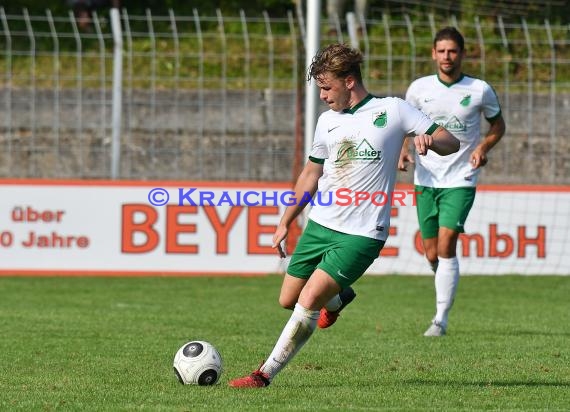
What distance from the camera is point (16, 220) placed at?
53.4ft

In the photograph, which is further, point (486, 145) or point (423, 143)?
point (486, 145)

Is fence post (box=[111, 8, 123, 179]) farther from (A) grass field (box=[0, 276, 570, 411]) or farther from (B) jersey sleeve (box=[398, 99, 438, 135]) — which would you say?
(B) jersey sleeve (box=[398, 99, 438, 135])

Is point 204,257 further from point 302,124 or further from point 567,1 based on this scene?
point 567,1

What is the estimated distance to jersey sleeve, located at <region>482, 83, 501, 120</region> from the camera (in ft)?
34.4

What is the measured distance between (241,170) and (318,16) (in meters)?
2.33

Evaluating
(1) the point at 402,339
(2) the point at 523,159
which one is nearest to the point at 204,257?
(2) the point at 523,159

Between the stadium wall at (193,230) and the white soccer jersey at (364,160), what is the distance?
29.1ft

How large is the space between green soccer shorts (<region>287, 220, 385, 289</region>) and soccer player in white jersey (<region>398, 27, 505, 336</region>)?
3.05m

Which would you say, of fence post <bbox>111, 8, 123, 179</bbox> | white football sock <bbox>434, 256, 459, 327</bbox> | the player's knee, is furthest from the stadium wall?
the player's knee

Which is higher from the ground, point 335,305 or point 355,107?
point 355,107

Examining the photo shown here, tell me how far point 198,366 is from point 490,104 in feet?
13.8

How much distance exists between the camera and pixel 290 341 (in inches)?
278

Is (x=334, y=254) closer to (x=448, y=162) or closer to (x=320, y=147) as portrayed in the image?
(x=320, y=147)

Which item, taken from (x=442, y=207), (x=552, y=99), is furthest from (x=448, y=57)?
(x=552, y=99)
